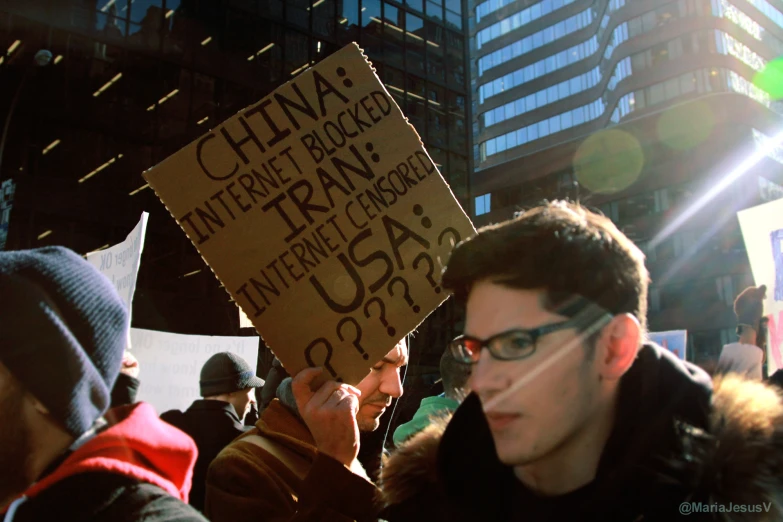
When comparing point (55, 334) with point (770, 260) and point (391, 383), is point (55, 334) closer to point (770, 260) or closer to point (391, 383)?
point (391, 383)

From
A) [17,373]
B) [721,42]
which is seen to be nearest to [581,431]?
[17,373]

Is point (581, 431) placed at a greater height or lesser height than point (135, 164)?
lesser

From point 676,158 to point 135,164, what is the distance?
3184cm

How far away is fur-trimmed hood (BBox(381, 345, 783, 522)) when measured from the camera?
5.01 feet

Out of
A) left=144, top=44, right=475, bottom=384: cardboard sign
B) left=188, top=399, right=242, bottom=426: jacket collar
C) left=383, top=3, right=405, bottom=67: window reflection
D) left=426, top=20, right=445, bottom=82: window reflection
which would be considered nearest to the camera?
left=144, top=44, right=475, bottom=384: cardboard sign

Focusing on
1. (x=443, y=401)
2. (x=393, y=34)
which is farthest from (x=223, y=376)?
(x=393, y=34)

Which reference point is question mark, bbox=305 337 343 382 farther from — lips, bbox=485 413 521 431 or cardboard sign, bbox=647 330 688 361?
cardboard sign, bbox=647 330 688 361

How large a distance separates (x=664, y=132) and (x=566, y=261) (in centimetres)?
4532

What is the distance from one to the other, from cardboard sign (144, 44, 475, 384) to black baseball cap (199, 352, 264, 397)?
3.03 metres

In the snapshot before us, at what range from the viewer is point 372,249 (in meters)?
2.51

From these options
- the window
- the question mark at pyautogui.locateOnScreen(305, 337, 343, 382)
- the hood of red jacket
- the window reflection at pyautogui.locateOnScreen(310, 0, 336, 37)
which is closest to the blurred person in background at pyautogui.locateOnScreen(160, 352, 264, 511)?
the question mark at pyautogui.locateOnScreen(305, 337, 343, 382)

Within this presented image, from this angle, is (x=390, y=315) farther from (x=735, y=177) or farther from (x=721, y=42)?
(x=721, y=42)

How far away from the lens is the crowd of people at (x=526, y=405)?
5.07 ft

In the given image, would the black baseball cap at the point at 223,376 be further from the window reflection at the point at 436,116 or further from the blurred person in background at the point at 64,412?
the window reflection at the point at 436,116
